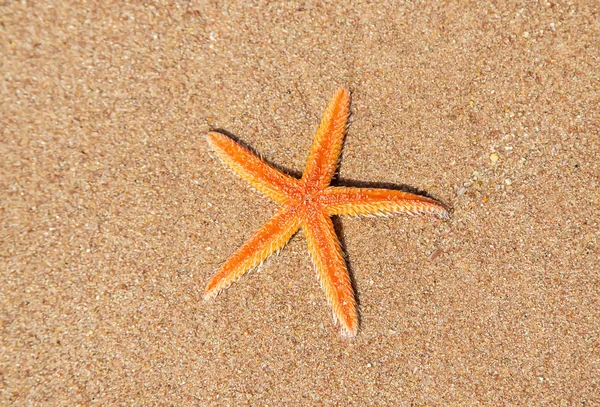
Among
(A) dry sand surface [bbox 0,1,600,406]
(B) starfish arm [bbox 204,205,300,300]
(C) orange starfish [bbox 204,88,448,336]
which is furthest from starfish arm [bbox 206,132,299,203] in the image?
(A) dry sand surface [bbox 0,1,600,406]

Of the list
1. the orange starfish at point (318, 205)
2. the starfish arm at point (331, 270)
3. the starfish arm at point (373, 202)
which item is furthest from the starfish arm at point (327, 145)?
the starfish arm at point (331, 270)

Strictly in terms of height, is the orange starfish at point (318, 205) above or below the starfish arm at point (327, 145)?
below

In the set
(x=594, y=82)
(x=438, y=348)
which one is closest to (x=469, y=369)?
(x=438, y=348)

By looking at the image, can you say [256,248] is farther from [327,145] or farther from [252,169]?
[327,145]

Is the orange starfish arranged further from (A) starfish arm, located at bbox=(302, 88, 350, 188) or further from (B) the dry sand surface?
(B) the dry sand surface

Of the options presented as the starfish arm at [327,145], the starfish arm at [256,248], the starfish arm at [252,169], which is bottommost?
the starfish arm at [256,248]

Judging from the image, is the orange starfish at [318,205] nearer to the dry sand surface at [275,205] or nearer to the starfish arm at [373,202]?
the starfish arm at [373,202]

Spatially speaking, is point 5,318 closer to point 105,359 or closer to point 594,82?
point 105,359
